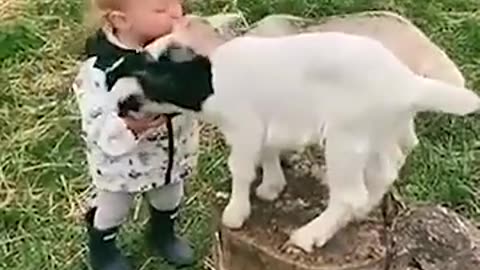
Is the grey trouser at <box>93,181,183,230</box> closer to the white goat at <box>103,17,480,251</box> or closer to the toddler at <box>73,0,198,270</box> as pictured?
the toddler at <box>73,0,198,270</box>

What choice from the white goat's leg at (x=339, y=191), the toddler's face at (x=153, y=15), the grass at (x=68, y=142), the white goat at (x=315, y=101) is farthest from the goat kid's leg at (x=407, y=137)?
the grass at (x=68, y=142)

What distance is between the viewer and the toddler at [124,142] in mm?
2631

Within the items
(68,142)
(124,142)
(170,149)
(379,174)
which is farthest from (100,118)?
(68,142)

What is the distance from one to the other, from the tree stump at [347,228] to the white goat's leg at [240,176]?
30mm

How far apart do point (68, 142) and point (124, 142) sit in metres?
0.98

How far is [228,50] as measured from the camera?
2.42 metres

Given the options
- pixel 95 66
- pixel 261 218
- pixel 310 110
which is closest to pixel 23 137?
pixel 95 66

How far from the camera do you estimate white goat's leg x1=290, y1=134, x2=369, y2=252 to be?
2.35 meters

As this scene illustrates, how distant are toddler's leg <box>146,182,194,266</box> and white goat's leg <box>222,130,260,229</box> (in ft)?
1.33

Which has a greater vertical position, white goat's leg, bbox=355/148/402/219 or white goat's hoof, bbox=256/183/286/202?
white goat's leg, bbox=355/148/402/219

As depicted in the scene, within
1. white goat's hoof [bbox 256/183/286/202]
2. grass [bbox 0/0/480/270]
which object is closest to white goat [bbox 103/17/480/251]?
white goat's hoof [bbox 256/183/286/202]

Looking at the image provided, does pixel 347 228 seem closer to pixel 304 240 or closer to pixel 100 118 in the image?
pixel 304 240

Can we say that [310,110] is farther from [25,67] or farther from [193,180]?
[25,67]

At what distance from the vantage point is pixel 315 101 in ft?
7.68
